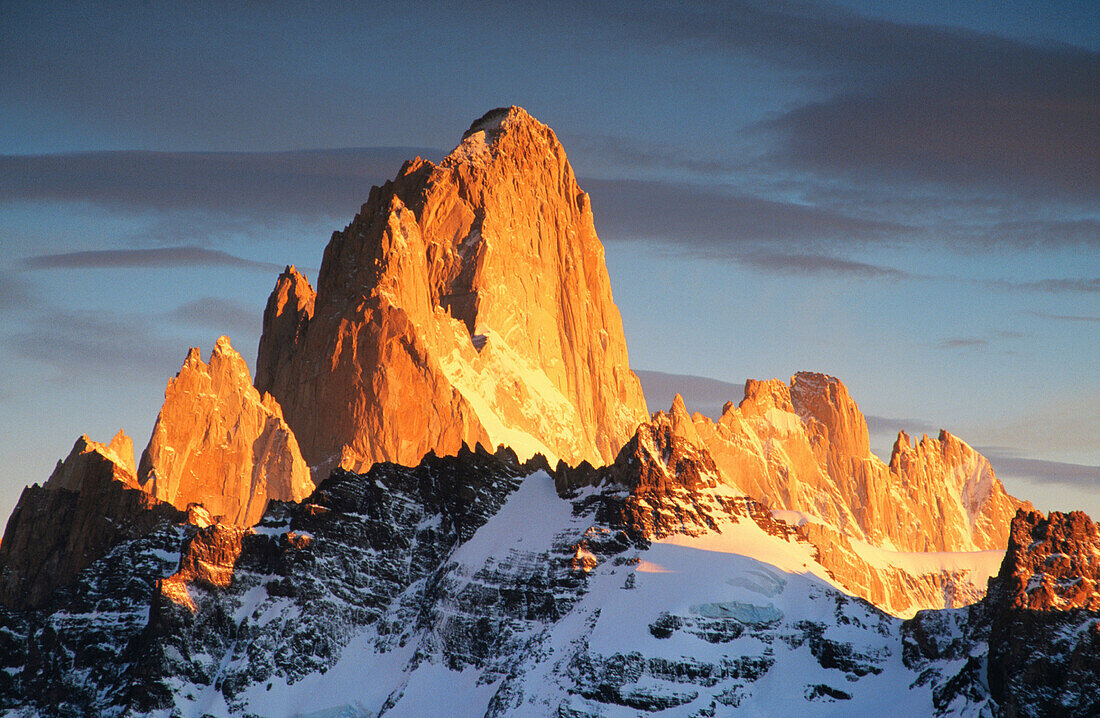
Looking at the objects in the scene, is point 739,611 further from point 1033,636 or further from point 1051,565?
point 1033,636

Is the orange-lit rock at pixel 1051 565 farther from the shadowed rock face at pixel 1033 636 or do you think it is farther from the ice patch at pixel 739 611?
the ice patch at pixel 739 611

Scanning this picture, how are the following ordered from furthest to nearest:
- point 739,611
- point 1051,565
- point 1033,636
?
point 739,611 < point 1051,565 < point 1033,636

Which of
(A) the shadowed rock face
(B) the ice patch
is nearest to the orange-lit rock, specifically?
(A) the shadowed rock face

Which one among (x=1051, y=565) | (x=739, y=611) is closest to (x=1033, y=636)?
(x=1051, y=565)

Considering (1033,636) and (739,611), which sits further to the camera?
(739,611)

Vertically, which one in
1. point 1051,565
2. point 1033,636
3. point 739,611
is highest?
point 1051,565

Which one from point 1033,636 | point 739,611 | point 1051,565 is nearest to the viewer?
point 1033,636

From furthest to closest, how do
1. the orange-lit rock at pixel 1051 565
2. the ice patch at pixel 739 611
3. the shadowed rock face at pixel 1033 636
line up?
the ice patch at pixel 739 611 < the orange-lit rock at pixel 1051 565 < the shadowed rock face at pixel 1033 636

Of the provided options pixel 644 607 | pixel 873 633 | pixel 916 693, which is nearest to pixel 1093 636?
pixel 916 693

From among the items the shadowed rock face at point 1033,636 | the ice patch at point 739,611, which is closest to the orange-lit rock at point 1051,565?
the shadowed rock face at point 1033,636

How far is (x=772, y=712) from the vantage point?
187 meters

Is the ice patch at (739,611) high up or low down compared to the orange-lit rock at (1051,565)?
down

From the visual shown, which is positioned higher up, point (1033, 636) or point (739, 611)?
point (739, 611)

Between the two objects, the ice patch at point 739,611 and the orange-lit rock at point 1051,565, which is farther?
the ice patch at point 739,611
